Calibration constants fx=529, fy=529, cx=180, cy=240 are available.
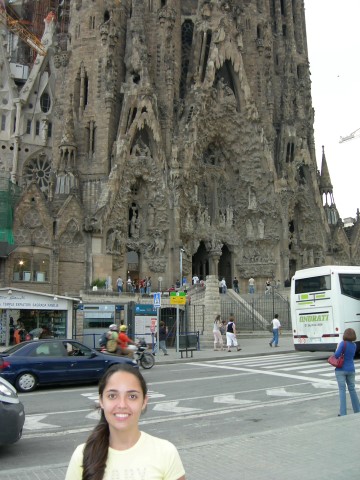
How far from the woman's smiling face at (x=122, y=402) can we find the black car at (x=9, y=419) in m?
→ 4.56

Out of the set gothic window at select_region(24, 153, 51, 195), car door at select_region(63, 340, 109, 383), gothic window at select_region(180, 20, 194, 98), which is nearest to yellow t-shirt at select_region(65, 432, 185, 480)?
car door at select_region(63, 340, 109, 383)

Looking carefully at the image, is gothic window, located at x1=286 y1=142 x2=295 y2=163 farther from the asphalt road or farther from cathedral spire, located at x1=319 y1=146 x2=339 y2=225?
the asphalt road

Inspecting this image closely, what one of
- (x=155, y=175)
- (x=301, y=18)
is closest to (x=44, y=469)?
(x=155, y=175)

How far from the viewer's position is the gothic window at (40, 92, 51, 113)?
49.5 meters

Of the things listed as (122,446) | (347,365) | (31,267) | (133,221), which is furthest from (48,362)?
(133,221)

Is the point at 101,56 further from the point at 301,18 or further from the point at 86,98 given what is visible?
the point at 301,18

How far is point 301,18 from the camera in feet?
191

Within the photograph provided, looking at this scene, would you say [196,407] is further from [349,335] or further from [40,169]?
[40,169]

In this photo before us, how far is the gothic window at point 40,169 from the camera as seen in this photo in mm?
47094

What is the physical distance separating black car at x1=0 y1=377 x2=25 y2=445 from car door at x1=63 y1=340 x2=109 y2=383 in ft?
20.6

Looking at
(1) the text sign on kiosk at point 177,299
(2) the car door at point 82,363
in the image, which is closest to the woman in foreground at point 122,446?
(2) the car door at point 82,363

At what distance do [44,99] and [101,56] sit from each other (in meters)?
9.63

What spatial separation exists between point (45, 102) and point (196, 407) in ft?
147

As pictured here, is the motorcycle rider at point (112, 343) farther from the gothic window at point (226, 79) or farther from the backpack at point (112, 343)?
the gothic window at point (226, 79)
